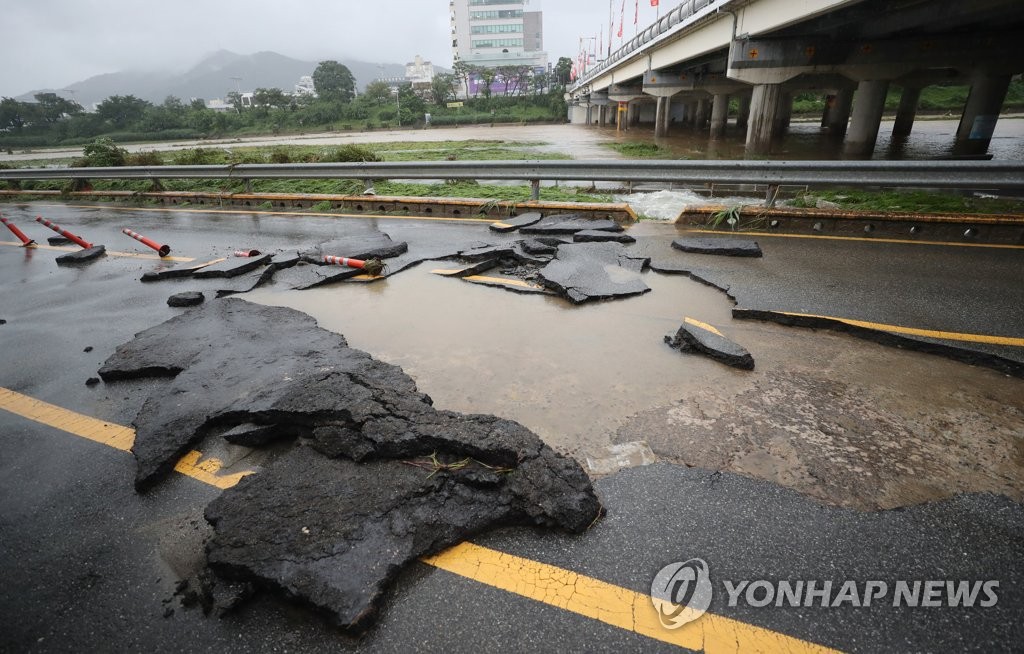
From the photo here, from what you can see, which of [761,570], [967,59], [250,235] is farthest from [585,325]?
[967,59]

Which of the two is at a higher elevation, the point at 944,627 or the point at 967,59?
the point at 967,59

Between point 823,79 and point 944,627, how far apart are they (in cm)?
3843

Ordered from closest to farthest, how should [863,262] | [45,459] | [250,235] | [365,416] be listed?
[365,416] < [45,459] < [863,262] < [250,235]

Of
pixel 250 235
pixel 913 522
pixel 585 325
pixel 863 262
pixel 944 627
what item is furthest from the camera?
pixel 250 235

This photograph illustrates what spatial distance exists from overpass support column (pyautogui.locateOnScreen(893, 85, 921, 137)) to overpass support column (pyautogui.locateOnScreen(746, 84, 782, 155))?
14409mm

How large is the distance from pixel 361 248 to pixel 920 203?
8873 millimetres

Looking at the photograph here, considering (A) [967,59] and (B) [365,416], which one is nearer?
(B) [365,416]

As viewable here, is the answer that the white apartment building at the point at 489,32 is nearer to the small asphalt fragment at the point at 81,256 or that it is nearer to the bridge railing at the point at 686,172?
the bridge railing at the point at 686,172

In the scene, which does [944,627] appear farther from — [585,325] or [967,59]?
[967,59]

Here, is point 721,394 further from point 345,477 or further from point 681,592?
point 345,477

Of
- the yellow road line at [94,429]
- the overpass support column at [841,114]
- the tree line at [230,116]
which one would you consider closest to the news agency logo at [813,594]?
the yellow road line at [94,429]

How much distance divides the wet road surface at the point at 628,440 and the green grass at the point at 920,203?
212 cm

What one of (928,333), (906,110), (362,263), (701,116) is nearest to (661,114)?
(701,116)

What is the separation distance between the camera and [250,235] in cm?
821
